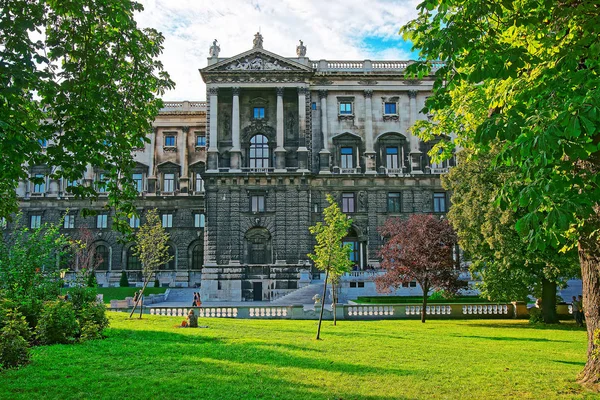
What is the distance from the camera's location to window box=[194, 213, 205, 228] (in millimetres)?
62625

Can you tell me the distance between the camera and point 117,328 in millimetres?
21906

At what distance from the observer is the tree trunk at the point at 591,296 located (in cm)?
1216

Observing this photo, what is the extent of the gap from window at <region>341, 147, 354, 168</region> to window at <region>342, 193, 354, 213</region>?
2.97 metres

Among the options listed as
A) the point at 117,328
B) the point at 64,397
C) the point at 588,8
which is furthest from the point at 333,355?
the point at 588,8

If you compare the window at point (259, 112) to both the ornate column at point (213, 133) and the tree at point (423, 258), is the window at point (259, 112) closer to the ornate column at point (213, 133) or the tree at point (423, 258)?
the ornate column at point (213, 133)

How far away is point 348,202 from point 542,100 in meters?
44.6

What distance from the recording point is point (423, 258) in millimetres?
32500

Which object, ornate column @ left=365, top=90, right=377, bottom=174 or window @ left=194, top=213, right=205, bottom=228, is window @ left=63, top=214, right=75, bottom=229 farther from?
ornate column @ left=365, top=90, right=377, bottom=174

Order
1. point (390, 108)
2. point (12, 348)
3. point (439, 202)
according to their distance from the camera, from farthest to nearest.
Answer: point (390, 108) → point (439, 202) → point (12, 348)

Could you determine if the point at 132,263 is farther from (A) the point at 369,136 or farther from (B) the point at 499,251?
(B) the point at 499,251

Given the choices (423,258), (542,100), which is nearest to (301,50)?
(423,258)

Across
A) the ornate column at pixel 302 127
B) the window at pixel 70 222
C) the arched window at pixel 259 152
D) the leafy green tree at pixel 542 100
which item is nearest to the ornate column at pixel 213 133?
the arched window at pixel 259 152

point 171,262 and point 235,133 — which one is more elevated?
point 235,133

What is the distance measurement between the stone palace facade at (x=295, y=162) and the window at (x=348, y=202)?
0.31 ft
